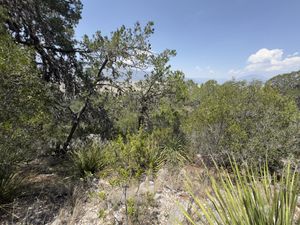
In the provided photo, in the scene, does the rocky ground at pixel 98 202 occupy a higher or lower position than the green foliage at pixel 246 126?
lower

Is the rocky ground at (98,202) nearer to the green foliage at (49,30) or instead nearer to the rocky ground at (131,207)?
the rocky ground at (131,207)

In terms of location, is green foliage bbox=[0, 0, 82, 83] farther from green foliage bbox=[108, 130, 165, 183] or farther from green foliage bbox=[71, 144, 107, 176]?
green foliage bbox=[108, 130, 165, 183]

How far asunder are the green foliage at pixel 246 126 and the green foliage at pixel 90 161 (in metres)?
3.00

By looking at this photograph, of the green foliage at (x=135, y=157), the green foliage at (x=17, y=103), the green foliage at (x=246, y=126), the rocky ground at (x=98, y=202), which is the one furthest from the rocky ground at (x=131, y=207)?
the green foliage at (x=246, y=126)

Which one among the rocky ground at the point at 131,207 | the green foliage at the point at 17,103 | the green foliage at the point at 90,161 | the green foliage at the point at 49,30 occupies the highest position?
the green foliage at the point at 49,30

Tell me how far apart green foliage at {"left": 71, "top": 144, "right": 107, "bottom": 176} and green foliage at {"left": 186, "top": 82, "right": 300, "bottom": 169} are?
118 inches

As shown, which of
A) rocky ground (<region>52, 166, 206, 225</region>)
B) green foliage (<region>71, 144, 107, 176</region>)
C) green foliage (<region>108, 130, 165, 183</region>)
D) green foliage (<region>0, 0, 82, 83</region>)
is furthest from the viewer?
green foliage (<region>0, 0, 82, 83</region>)

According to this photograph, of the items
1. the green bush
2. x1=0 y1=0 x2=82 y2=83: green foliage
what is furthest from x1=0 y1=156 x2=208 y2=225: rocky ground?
x1=0 y1=0 x2=82 y2=83: green foliage

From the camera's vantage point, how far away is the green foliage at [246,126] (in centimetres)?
582

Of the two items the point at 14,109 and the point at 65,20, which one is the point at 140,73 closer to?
the point at 65,20

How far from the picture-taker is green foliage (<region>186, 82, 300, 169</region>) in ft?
19.1

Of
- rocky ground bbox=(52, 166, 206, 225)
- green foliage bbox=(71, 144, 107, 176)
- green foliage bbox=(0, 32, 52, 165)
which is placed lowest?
rocky ground bbox=(52, 166, 206, 225)

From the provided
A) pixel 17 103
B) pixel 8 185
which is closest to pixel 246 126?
pixel 17 103

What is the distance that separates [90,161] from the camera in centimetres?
541
